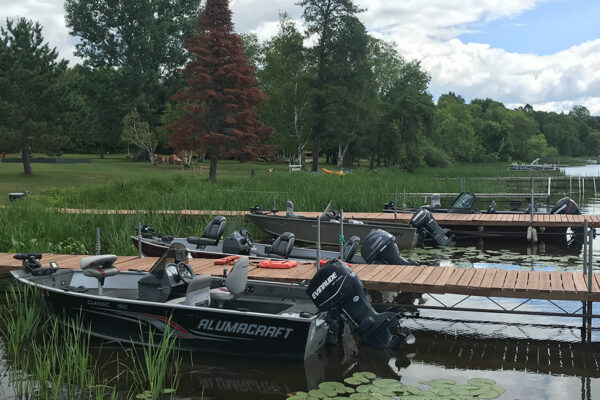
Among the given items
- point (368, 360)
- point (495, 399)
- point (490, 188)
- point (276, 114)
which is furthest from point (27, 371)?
point (276, 114)

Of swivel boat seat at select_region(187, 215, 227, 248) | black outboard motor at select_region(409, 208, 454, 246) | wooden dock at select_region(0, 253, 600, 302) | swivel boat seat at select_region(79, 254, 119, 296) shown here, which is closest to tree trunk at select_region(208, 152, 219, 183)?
black outboard motor at select_region(409, 208, 454, 246)

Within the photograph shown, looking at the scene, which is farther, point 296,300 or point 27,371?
point 296,300

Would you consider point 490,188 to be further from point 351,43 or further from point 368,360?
point 368,360

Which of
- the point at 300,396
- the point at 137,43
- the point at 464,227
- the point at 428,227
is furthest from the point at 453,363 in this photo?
the point at 137,43

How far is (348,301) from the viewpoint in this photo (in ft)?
26.9

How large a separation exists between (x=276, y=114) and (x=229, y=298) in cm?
4505

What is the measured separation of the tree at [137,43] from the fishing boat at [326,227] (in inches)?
1608

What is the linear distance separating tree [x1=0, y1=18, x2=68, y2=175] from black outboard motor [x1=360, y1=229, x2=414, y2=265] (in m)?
29.5

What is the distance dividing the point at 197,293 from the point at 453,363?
348cm

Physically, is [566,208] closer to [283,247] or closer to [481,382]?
[283,247]

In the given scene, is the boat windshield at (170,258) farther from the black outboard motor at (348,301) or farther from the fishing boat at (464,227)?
the fishing boat at (464,227)

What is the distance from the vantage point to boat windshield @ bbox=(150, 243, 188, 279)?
8.62m

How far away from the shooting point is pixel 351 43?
45031 millimetres

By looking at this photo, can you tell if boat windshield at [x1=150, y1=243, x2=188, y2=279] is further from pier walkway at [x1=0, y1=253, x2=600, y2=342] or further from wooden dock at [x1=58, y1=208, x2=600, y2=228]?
wooden dock at [x1=58, y1=208, x2=600, y2=228]
